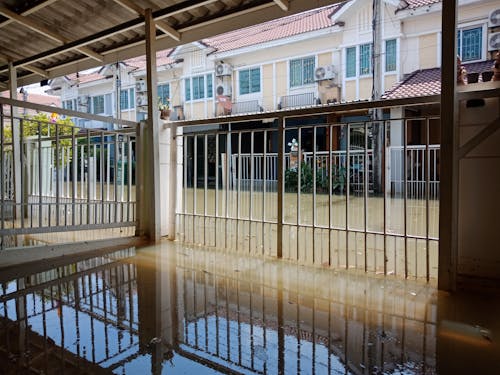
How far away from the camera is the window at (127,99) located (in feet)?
58.5

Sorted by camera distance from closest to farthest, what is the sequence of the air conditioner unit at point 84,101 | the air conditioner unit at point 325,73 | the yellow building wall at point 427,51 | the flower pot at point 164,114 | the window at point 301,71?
the flower pot at point 164,114, the yellow building wall at point 427,51, the air conditioner unit at point 325,73, the window at point 301,71, the air conditioner unit at point 84,101

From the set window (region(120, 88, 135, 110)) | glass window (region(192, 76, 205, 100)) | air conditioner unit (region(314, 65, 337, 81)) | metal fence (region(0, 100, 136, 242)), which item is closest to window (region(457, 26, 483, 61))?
air conditioner unit (region(314, 65, 337, 81))

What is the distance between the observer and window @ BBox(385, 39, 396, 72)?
11.5 meters

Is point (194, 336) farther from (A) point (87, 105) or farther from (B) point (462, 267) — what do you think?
(A) point (87, 105)

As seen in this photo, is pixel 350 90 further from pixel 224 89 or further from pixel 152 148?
pixel 152 148

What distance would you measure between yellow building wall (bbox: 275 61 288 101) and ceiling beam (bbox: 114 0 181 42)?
1038 centimetres

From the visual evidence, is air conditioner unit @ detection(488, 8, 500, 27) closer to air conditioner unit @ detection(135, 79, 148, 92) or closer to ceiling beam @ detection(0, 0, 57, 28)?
ceiling beam @ detection(0, 0, 57, 28)

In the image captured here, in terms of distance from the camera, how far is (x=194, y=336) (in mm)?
1774

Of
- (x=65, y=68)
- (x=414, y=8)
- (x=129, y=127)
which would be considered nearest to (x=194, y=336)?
(x=129, y=127)

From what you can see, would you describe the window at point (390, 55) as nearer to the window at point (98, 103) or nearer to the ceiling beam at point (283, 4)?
the ceiling beam at point (283, 4)

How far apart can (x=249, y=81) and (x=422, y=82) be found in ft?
22.4

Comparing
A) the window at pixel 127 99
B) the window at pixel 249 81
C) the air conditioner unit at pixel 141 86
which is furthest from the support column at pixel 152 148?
the window at pixel 127 99

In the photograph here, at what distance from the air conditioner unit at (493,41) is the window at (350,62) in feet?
13.1

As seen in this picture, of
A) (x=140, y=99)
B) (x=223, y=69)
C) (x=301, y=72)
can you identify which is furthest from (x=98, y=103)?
(x=301, y=72)
